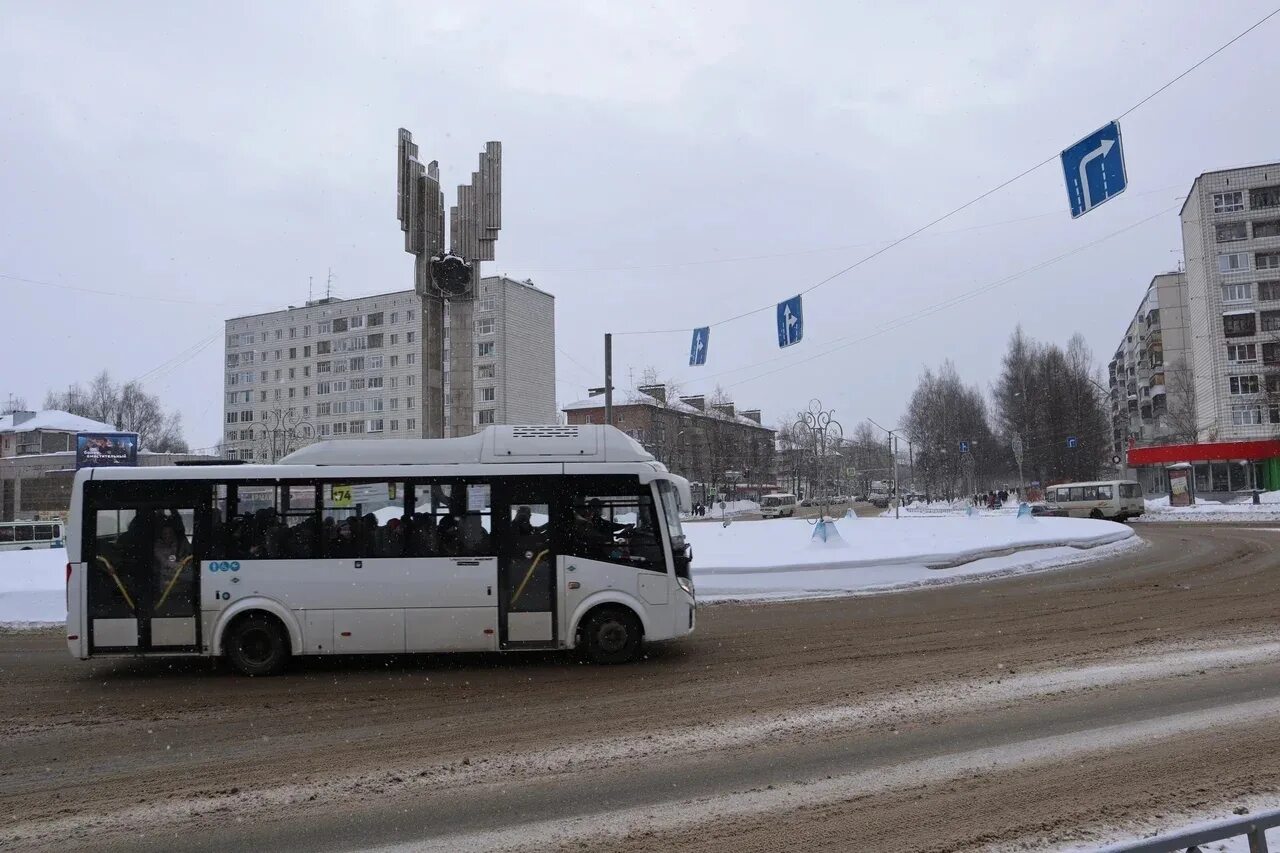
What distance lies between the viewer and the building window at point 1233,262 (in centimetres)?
6681

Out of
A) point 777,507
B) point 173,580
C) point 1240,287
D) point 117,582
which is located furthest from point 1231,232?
point 117,582

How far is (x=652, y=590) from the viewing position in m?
10.4

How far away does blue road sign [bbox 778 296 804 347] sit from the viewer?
20.7 metres

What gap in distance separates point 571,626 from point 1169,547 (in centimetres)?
2300

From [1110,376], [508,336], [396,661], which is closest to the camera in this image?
[396,661]

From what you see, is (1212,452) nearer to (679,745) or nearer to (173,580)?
(679,745)

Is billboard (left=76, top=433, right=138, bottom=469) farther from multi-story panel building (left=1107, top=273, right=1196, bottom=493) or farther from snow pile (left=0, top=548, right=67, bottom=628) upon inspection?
multi-story panel building (left=1107, top=273, right=1196, bottom=493)

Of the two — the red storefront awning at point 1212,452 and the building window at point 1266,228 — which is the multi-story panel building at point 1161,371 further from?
the building window at point 1266,228

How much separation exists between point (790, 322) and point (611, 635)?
12.4m

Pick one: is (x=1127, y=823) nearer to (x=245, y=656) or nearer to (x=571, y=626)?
(x=571, y=626)

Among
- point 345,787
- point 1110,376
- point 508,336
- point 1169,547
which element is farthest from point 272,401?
point 1110,376

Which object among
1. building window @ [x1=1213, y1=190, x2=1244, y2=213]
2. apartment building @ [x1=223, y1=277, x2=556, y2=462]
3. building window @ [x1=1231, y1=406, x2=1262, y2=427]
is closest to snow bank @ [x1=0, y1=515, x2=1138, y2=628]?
building window @ [x1=1231, y1=406, x2=1262, y2=427]

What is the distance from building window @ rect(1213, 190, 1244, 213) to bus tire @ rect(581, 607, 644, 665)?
75.3m

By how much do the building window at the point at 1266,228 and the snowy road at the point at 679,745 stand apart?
6881cm
